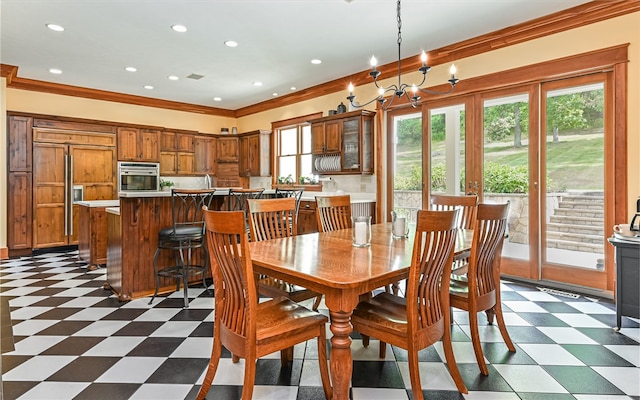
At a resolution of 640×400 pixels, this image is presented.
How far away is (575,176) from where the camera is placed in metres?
3.53

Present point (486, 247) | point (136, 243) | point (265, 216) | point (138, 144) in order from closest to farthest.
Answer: point (486, 247)
point (265, 216)
point (136, 243)
point (138, 144)

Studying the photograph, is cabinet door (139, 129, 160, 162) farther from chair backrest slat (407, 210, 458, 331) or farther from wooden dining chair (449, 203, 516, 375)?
chair backrest slat (407, 210, 458, 331)

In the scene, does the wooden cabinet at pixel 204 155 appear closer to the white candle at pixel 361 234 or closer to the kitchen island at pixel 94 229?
the kitchen island at pixel 94 229

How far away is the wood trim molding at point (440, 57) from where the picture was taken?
3217 mm

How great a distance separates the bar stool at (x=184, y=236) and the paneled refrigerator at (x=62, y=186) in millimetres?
3176

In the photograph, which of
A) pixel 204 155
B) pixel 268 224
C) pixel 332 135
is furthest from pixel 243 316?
pixel 204 155

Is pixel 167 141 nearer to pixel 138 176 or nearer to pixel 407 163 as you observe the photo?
pixel 138 176

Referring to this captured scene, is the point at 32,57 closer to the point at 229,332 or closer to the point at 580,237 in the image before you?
the point at 229,332

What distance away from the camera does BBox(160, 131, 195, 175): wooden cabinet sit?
271 inches

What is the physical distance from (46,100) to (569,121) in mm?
7526

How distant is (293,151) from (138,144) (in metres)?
2.92

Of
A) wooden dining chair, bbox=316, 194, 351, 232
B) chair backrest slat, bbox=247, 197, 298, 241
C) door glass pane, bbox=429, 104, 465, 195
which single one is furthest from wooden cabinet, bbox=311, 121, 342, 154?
chair backrest slat, bbox=247, 197, 298, 241

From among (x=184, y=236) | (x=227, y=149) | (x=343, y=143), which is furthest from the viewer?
(x=227, y=149)

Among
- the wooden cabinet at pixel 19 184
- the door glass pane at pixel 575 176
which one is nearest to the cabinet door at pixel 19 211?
the wooden cabinet at pixel 19 184
